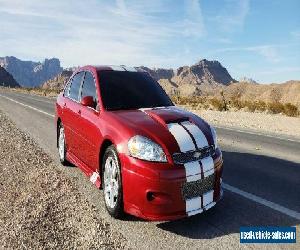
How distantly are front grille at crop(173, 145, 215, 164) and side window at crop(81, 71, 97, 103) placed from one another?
80.4 inches

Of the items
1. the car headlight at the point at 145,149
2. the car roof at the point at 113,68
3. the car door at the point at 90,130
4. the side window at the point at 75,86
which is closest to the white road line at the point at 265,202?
the car headlight at the point at 145,149

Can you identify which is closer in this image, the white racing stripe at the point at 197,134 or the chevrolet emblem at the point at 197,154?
the chevrolet emblem at the point at 197,154

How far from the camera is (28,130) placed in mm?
14562

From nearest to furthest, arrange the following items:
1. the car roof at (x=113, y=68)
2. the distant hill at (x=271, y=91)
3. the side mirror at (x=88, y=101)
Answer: the side mirror at (x=88, y=101), the car roof at (x=113, y=68), the distant hill at (x=271, y=91)

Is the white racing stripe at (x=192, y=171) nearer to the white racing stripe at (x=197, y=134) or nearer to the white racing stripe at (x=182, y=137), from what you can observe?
the white racing stripe at (x=182, y=137)

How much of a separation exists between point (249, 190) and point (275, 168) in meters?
2.14

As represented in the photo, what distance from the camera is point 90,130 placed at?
6500mm

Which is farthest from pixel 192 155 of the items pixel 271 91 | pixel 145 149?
pixel 271 91

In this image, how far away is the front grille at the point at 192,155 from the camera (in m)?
5.10

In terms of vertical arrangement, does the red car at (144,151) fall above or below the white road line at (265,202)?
above

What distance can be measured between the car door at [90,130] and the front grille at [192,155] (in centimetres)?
137

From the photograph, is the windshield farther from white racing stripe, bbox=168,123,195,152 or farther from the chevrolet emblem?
the chevrolet emblem

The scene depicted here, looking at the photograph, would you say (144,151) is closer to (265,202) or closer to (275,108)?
(265,202)

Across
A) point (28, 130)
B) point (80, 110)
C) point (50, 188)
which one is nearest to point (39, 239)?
point (50, 188)
